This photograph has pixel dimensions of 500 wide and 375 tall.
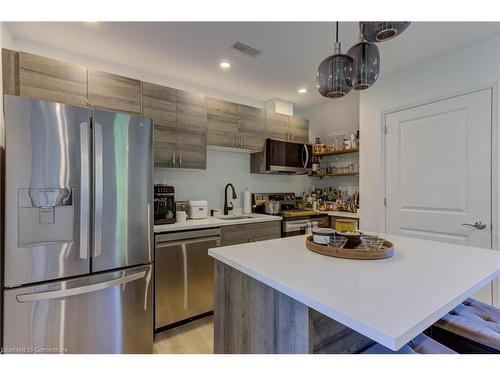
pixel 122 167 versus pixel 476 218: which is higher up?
pixel 122 167

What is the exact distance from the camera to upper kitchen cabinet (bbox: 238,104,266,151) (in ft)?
10.3

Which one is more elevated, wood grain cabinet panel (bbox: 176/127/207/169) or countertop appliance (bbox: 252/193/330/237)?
wood grain cabinet panel (bbox: 176/127/207/169)

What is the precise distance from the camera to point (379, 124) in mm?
2893

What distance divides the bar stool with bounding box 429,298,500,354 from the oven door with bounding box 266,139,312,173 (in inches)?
92.3

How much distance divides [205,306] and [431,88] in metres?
3.05

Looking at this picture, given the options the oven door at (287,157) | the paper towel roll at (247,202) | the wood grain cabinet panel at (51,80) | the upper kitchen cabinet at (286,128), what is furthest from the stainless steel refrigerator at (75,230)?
the upper kitchen cabinet at (286,128)

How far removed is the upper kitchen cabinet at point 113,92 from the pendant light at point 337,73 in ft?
5.86

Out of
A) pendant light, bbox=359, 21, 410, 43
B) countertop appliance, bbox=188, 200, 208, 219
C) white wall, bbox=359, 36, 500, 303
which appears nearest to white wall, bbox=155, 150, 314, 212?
countertop appliance, bbox=188, 200, 208, 219

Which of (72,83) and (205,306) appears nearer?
(72,83)

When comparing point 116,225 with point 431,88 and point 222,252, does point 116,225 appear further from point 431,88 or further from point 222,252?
point 431,88

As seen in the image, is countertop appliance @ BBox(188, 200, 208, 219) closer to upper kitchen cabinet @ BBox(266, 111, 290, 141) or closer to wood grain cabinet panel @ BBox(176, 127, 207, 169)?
wood grain cabinet panel @ BBox(176, 127, 207, 169)

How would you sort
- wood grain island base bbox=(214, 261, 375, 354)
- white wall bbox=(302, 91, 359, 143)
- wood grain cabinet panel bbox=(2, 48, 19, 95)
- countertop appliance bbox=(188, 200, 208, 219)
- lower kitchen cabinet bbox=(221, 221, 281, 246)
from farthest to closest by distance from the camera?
1. white wall bbox=(302, 91, 359, 143)
2. countertop appliance bbox=(188, 200, 208, 219)
3. lower kitchen cabinet bbox=(221, 221, 281, 246)
4. wood grain cabinet panel bbox=(2, 48, 19, 95)
5. wood grain island base bbox=(214, 261, 375, 354)

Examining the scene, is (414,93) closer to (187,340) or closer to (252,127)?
(252,127)
